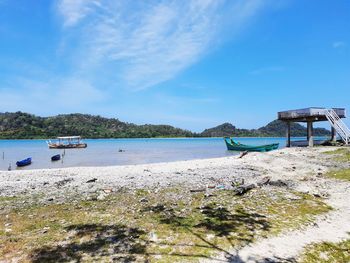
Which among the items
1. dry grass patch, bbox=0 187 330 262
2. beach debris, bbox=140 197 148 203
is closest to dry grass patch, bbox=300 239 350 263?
dry grass patch, bbox=0 187 330 262

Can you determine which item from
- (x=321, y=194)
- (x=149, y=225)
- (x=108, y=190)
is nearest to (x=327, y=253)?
(x=149, y=225)

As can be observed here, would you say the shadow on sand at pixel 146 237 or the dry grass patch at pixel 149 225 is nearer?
the shadow on sand at pixel 146 237

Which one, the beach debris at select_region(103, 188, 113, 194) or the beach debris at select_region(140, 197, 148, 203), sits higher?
the beach debris at select_region(103, 188, 113, 194)

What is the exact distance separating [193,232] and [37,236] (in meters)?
3.95

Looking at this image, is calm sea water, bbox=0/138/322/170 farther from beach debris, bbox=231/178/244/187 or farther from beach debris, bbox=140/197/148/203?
beach debris, bbox=140/197/148/203

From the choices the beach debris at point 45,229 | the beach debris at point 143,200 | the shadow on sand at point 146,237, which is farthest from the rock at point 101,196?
the beach debris at point 45,229

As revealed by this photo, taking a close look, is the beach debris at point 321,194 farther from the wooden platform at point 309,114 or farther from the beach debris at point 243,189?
the wooden platform at point 309,114

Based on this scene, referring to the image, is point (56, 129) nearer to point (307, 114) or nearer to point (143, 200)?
point (307, 114)

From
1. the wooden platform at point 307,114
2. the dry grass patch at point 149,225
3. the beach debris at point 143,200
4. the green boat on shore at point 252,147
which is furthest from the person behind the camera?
the green boat on shore at point 252,147

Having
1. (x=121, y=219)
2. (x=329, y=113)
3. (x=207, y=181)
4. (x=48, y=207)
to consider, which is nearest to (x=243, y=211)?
(x=121, y=219)

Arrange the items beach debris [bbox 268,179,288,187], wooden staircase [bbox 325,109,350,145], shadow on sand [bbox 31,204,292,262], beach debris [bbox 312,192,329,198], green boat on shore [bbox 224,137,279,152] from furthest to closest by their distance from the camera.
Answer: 1. green boat on shore [bbox 224,137,279,152]
2. wooden staircase [bbox 325,109,350,145]
3. beach debris [bbox 268,179,288,187]
4. beach debris [bbox 312,192,329,198]
5. shadow on sand [bbox 31,204,292,262]

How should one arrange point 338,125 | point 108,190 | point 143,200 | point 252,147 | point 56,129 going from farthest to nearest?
point 56,129 < point 252,147 < point 338,125 < point 108,190 < point 143,200

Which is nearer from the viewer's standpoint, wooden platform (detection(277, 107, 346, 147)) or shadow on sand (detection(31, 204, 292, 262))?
shadow on sand (detection(31, 204, 292, 262))

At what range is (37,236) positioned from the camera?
22.3 feet
